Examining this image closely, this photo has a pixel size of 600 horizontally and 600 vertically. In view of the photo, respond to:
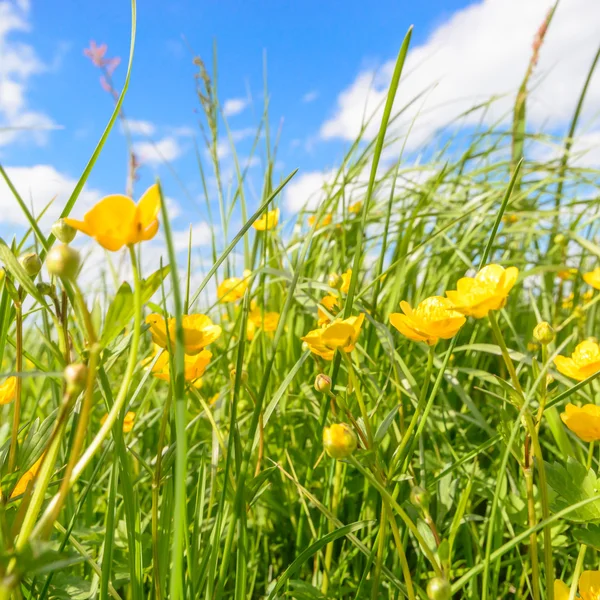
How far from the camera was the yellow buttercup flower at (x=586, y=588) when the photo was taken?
508 millimetres

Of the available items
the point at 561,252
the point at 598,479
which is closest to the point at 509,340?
the point at 561,252

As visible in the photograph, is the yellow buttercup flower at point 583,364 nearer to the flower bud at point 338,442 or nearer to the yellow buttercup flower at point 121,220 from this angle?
the flower bud at point 338,442

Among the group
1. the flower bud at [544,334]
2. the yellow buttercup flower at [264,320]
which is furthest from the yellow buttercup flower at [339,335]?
the yellow buttercup flower at [264,320]

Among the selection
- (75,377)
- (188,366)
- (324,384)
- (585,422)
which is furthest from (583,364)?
(75,377)

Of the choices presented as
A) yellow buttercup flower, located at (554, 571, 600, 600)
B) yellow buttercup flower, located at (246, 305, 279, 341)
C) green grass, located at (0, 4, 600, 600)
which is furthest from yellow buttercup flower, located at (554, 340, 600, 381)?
yellow buttercup flower, located at (246, 305, 279, 341)

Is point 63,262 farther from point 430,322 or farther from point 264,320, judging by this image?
point 264,320

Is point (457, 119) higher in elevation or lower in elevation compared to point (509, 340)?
higher

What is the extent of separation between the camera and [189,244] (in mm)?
720

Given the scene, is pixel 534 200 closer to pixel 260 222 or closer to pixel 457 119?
pixel 457 119

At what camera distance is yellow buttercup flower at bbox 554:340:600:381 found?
0.64 metres

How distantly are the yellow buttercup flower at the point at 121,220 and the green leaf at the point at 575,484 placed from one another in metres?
0.51

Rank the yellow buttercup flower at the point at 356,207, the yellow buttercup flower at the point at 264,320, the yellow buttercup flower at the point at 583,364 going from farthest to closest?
the yellow buttercup flower at the point at 356,207 → the yellow buttercup flower at the point at 264,320 → the yellow buttercup flower at the point at 583,364

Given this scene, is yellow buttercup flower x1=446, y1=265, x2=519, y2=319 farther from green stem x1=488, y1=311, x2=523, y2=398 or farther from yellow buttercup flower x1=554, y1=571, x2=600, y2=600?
yellow buttercup flower x1=554, y1=571, x2=600, y2=600

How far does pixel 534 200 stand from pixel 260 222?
0.98m
